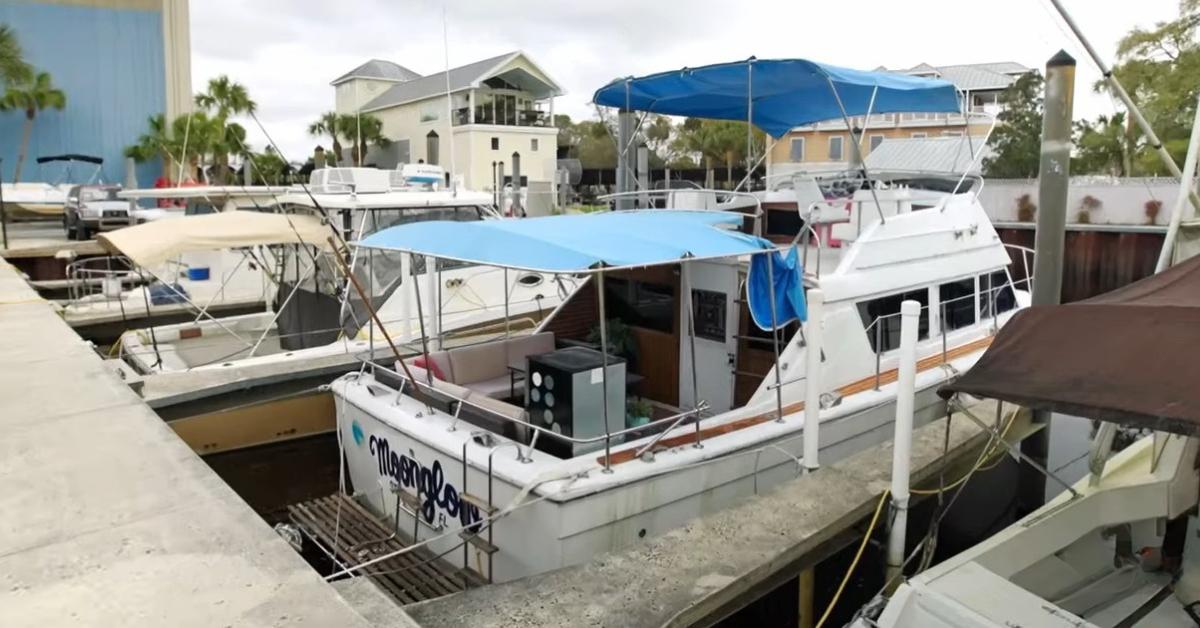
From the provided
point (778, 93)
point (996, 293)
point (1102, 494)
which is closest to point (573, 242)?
point (1102, 494)

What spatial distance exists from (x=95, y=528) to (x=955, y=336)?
7.38 metres

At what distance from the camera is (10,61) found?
96.3ft

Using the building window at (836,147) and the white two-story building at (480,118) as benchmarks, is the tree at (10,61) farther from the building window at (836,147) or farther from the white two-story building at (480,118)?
the building window at (836,147)

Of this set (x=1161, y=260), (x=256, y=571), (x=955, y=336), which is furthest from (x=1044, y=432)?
(x=256, y=571)

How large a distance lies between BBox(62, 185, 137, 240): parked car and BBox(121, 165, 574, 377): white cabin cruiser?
13391mm

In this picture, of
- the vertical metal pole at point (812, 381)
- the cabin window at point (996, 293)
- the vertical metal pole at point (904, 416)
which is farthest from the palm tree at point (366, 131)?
the vertical metal pole at point (904, 416)

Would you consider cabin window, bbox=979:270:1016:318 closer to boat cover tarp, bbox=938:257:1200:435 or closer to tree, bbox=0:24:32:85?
boat cover tarp, bbox=938:257:1200:435

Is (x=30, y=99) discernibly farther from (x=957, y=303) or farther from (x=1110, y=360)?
(x=1110, y=360)

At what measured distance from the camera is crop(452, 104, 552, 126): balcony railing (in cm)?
3694

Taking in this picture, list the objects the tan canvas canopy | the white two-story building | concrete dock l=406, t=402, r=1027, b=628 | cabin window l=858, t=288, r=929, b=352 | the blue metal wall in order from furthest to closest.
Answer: the white two-story building → the blue metal wall → the tan canvas canopy → cabin window l=858, t=288, r=929, b=352 → concrete dock l=406, t=402, r=1027, b=628

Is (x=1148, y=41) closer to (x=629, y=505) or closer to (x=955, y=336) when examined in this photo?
(x=955, y=336)

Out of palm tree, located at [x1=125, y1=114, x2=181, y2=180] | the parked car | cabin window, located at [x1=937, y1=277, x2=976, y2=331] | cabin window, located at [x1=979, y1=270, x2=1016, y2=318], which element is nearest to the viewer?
cabin window, located at [x1=937, y1=277, x2=976, y2=331]

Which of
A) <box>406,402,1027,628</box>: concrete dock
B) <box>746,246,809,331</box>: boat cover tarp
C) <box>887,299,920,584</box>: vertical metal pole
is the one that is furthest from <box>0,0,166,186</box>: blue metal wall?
<box>887,299,920,584</box>: vertical metal pole

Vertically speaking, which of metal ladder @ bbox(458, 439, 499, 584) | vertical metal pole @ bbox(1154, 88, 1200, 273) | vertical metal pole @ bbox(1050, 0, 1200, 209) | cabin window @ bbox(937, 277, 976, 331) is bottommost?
metal ladder @ bbox(458, 439, 499, 584)
